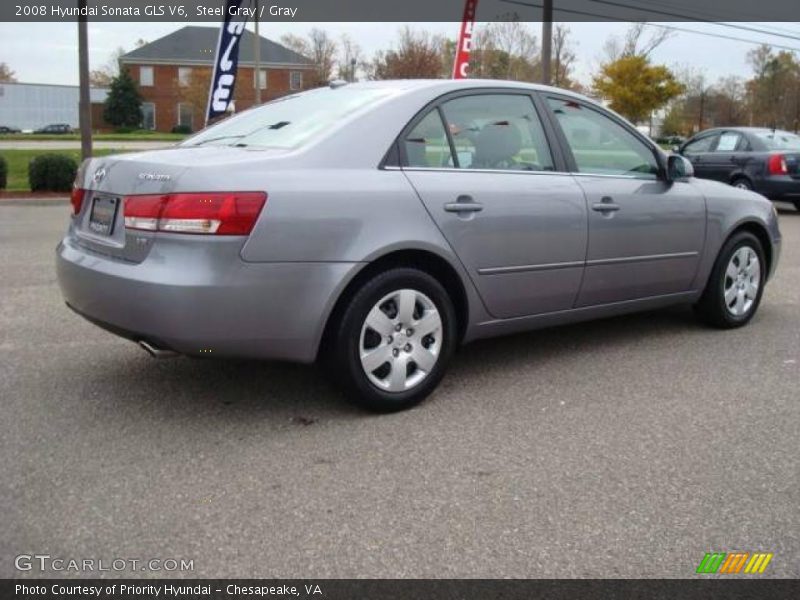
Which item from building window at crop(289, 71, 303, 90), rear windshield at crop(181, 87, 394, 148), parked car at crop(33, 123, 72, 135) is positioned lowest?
rear windshield at crop(181, 87, 394, 148)

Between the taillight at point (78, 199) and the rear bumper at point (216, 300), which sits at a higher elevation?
the taillight at point (78, 199)

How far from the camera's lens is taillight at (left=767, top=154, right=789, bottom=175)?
45.8 ft

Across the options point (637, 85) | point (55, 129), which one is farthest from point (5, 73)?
point (637, 85)

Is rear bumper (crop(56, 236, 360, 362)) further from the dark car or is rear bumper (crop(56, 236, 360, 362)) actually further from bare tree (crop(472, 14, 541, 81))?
bare tree (crop(472, 14, 541, 81))

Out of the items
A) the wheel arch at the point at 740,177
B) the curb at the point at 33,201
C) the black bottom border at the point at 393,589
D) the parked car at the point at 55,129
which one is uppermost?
the parked car at the point at 55,129

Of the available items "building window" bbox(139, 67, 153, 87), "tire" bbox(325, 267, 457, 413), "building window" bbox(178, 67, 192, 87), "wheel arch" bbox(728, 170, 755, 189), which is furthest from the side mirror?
"building window" bbox(139, 67, 153, 87)

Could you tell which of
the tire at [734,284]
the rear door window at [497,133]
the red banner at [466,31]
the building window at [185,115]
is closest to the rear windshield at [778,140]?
the red banner at [466,31]

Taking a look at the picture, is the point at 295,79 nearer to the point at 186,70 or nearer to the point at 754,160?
the point at 186,70

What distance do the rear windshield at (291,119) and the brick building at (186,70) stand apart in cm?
6060

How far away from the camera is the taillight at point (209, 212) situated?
340 cm

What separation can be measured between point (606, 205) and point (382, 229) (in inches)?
63.8

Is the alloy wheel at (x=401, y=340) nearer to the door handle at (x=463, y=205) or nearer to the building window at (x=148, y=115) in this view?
the door handle at (x=463, y=205)

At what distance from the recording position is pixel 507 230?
428 cm

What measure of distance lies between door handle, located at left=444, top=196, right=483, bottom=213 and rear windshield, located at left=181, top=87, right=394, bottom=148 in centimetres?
67
